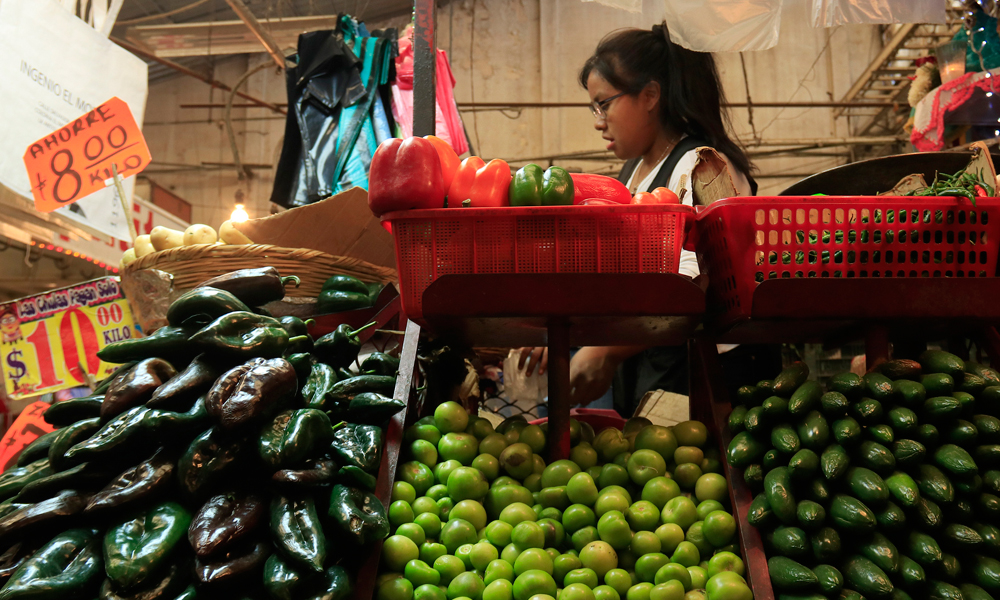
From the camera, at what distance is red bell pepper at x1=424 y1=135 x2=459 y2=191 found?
1.51m

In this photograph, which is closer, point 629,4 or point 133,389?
point 133,389

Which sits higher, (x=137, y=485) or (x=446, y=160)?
(x=446, y=160)

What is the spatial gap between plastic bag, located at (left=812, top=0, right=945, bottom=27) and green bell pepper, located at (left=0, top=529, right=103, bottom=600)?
2917mm

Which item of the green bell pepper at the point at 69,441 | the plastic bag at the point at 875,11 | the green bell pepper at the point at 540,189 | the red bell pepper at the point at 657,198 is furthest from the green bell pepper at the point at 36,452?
the plastic bag at the point at 875,11

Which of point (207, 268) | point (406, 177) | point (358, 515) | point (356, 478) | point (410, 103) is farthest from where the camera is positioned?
point (410, 103)

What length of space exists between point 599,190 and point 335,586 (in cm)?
101

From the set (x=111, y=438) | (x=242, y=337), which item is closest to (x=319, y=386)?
(x=242, y=337)

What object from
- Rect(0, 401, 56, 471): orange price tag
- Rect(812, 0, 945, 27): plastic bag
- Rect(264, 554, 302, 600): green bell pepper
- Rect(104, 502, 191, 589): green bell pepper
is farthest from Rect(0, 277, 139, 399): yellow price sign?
Rect(812, 0, 945, 27): plastic bag

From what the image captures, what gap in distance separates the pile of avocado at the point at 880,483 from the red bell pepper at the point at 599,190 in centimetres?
55

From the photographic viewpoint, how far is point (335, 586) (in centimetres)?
113

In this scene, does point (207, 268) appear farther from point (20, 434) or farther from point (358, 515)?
point (358, 515)

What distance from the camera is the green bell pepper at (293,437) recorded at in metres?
1.23

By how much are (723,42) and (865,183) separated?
99 cm

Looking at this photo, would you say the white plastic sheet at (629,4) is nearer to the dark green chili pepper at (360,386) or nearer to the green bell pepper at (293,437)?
the dark green chili pepper at (360,386)
